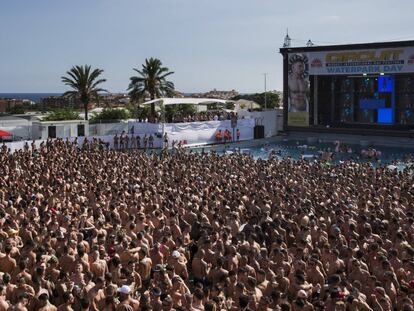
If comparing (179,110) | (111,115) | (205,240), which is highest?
(179,110)

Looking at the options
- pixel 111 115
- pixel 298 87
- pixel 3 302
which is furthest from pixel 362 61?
pixel 3 302

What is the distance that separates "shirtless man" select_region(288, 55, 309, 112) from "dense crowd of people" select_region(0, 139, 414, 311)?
22.8 metres

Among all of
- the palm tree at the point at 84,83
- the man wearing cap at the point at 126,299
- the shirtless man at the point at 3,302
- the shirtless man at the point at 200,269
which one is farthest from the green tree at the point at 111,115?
the man wearing cap at the point at 126,299

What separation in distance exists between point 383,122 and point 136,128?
17.9 m

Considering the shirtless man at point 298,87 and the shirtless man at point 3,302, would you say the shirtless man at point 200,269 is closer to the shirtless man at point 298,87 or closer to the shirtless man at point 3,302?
the shirtless man at point 3,302

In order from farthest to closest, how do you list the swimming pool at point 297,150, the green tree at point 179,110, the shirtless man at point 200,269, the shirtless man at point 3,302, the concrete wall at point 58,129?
1. the green tree at point 179,110
2. the concrete wall at point 58,129
3. the swimming pool at point 297,150
4. the shirtless man at point 200,269
5. the shirtless man at point 3,302

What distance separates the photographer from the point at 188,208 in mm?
14453

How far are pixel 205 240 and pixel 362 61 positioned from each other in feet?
106

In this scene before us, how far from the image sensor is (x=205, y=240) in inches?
441

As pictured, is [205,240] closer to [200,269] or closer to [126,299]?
[200,269]

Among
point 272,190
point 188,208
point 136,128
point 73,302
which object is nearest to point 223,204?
point 188,208

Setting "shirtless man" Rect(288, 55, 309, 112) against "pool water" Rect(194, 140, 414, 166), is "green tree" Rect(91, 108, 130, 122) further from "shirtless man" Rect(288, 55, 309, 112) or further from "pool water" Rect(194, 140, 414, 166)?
"shirtless man" Rect(288, 55, 309, 112)

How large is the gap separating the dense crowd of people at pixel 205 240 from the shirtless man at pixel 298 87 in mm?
22811

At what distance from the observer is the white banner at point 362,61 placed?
38472 millimetres
